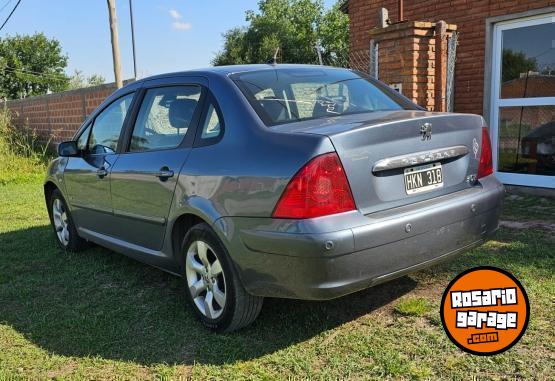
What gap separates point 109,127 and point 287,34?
56.4 meters

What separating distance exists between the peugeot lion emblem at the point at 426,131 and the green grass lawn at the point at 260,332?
113 cm

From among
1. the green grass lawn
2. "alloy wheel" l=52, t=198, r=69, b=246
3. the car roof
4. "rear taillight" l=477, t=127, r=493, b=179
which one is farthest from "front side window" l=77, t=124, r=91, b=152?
"rear taillight" l=477, t=127, r=493, b=179

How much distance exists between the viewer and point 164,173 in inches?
141

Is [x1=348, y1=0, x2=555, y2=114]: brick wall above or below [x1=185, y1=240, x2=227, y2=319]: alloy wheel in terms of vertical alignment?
above

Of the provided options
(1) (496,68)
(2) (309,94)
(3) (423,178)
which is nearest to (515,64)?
(1) (496,68)

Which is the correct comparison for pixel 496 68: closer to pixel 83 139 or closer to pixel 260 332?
pixel 83 139

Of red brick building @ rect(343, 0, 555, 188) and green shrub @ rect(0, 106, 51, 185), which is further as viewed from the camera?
green shrub @ rect(0, 106, 51, 185)

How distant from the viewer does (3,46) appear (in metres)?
60.1

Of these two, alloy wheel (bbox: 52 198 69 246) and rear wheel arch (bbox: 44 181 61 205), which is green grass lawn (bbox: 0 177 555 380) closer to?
alloy wheel (bbox: 52 198 69 246)

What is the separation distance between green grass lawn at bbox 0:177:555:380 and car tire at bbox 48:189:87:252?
568mm

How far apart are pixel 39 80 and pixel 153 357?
215ft

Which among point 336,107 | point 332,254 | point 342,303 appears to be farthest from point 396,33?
point 332,254

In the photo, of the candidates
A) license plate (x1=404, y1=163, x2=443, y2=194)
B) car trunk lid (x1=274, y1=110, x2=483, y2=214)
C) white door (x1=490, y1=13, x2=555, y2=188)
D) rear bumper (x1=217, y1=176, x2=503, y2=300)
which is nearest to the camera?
rear bumper (x1=217, y1=176, x2=503, y2=300)

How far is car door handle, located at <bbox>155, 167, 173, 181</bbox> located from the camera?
11.6 ft
